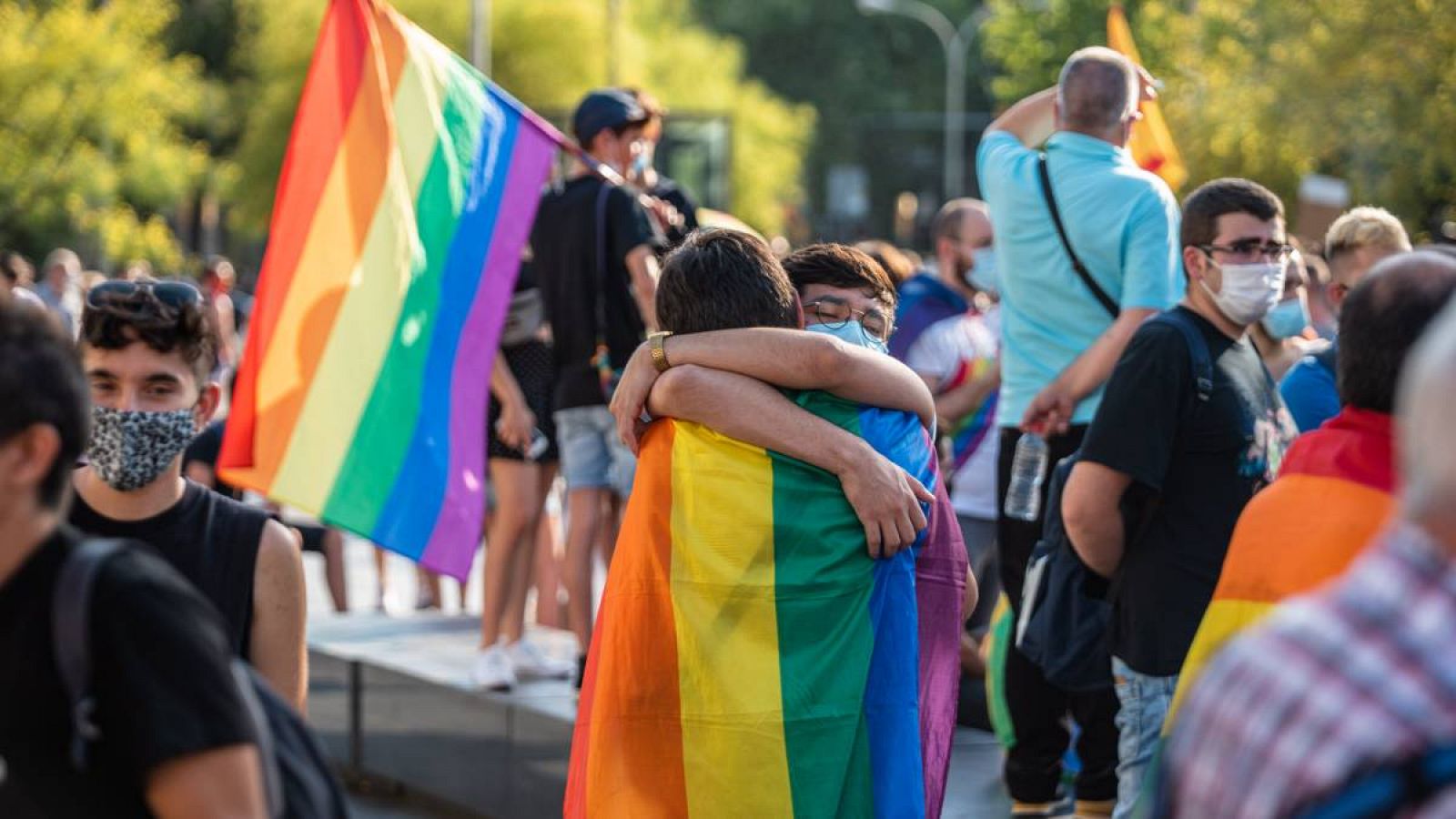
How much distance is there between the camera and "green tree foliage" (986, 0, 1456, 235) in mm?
21469

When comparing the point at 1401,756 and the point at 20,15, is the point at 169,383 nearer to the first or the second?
the point at 1401,756

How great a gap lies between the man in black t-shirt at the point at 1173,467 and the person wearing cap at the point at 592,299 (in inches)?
103

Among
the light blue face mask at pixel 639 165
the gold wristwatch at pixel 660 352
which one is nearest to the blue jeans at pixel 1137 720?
the gold wristwatch at pixel 660 352

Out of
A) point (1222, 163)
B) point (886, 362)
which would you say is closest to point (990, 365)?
point (886, 362)

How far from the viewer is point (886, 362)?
4.25 meters

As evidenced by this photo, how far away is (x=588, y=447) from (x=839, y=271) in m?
3.38

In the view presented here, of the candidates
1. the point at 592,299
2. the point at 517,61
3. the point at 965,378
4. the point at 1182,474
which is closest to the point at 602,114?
the point at 592,299

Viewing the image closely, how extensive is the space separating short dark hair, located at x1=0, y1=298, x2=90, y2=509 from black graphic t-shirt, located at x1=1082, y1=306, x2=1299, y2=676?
2.88 m

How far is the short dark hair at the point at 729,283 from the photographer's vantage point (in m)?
4.23

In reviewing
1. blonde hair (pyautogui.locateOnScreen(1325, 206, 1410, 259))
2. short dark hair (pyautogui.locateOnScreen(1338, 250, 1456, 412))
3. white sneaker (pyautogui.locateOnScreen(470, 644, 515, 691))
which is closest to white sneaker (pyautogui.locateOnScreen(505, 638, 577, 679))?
white sneaker (pyautogui.locateOnScreen(470, 644, 515, 691))

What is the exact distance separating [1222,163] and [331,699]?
1955 cm

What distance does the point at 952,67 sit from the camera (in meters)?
65.9

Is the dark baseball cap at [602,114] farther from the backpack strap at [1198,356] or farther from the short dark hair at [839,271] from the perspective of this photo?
the short dark hair at [839,271]

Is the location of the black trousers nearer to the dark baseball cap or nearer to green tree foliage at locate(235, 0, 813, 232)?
the dark baseball cap
